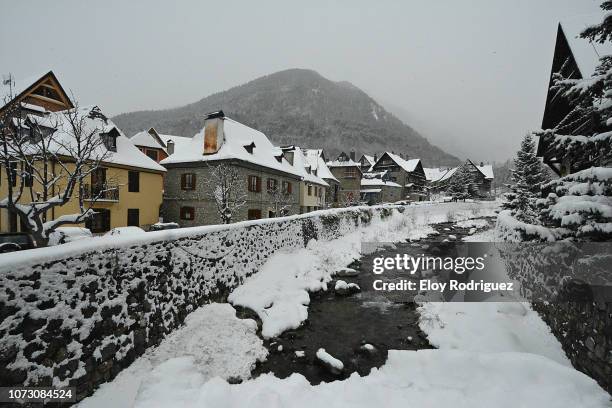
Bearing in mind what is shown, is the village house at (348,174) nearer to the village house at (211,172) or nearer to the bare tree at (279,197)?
the bare tree at (279,197)

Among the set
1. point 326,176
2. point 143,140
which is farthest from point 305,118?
point 143,140

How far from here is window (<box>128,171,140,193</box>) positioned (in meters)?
21.8

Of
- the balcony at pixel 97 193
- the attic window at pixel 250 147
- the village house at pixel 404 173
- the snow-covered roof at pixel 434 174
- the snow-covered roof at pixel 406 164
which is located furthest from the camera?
the snow-covered roof at pixel 434 174

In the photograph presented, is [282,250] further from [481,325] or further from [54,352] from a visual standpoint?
[54,352]

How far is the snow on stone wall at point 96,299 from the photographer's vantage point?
3814 mm

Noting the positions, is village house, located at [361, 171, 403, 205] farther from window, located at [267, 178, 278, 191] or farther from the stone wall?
the stone wall

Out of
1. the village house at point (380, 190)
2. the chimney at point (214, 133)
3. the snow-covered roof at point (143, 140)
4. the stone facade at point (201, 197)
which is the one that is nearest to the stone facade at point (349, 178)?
the village house at point (380, 190)

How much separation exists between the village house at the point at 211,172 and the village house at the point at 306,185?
5637mm

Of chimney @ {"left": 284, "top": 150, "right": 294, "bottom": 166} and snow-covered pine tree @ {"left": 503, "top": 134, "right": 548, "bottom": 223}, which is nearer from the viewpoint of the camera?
snow-covered pine tree @ {"left": 503, "top": 134, "right": 548, "bottom": 223}

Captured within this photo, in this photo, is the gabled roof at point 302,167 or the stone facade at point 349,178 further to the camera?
the stone facade at point 349,178

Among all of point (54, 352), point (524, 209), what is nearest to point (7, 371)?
point (54, 352)

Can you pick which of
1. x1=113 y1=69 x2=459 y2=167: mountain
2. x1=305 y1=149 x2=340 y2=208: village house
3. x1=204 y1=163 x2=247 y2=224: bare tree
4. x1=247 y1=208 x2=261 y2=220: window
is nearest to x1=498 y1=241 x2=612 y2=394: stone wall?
x1=204 y1=163 x2=247 y2=224: bare tree

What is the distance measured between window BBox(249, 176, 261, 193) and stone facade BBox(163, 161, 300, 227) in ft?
0.87

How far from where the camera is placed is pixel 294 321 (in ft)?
27.9
